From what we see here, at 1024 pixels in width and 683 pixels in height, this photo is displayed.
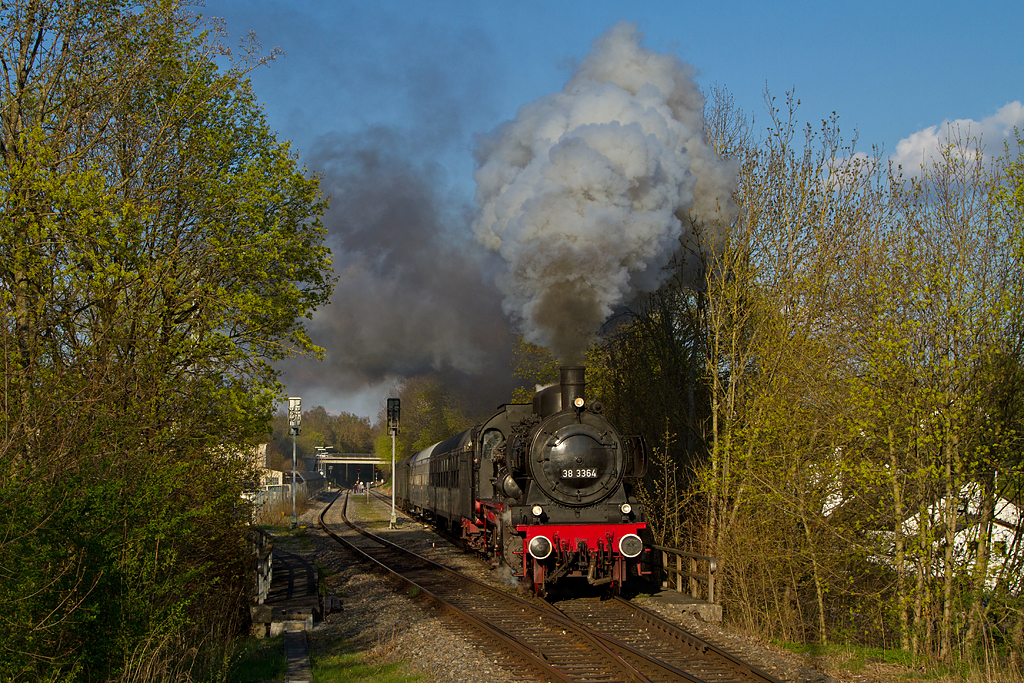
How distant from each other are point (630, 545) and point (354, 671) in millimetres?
4488

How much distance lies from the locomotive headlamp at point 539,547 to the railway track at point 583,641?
28.8 inches

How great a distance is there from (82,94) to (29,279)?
3919mm

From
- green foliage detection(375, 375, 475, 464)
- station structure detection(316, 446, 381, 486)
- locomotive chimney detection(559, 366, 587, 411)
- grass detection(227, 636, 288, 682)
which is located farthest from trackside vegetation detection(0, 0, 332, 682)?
station structure detection(316, 446, 381, 486)

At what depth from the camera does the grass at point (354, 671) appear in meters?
8.12

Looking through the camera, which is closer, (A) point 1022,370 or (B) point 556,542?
(A) point 1022,370

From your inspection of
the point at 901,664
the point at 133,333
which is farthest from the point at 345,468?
the point at 901,664

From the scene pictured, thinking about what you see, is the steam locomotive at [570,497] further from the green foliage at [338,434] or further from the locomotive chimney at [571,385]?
the green foliage at [338,434]

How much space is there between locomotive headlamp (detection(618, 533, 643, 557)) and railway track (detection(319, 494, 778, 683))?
74 centimetres

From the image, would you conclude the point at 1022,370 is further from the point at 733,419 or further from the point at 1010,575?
the point at 733,419

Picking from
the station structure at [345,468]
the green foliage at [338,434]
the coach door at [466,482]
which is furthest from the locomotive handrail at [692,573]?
the green foliage at [338,434]

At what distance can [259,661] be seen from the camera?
29.6ft

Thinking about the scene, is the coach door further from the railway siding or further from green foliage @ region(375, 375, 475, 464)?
green foliage @ region(375, 375, 475, 464)

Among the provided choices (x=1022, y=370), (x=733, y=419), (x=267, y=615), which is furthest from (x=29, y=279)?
(x=1022, y=370)

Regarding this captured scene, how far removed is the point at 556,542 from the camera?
37.3 feet
